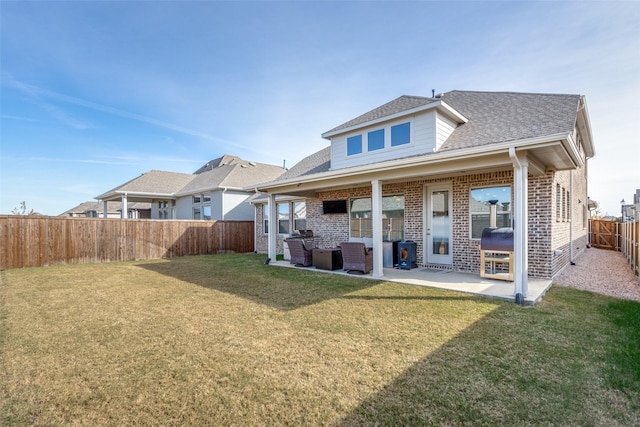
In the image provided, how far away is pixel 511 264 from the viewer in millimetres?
6730

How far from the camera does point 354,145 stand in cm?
991

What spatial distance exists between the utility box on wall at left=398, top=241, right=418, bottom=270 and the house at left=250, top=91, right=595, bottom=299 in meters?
0.27

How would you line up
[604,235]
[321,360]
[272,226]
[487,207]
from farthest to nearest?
[604,235] < [272,226] < [487,207] < [321,360]

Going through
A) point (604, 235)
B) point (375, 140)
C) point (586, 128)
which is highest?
point (586, 128)

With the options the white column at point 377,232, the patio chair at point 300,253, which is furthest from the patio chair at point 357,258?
the patio chair at point 300,253

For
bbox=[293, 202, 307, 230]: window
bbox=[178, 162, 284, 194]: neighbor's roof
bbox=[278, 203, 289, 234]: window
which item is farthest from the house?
bbox=[178, 162, 284, 194]: neighbor's roof

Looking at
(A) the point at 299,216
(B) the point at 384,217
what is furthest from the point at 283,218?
(B) the point at 384,217

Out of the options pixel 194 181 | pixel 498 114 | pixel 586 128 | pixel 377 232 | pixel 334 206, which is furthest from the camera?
pixel 194 181

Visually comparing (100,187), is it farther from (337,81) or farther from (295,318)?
(295,318)

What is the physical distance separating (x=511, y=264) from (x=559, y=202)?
320cm

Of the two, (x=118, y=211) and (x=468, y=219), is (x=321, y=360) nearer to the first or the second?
(x=468, y=219)

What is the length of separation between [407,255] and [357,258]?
166cm

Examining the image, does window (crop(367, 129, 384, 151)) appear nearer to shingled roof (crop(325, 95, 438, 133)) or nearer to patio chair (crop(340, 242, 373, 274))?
shingled roof (crop(325, 95, 438, 133))

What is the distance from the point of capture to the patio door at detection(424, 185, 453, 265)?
8430 millimetres
